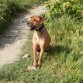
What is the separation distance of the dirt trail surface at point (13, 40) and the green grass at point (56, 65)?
219 mm

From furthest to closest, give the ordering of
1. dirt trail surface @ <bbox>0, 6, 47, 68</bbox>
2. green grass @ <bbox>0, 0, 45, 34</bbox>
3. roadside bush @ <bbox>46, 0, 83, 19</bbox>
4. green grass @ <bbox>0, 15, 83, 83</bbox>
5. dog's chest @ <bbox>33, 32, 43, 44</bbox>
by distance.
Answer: green grass @ <bbox>0, 0, 45, 34</bbox>, roadside bush @ <bbox>46, 0, 83, 19</bbox>, dirt trail surface @ <bbox>0, 6, 47, 68</bbox>, dog's chest @ <bbox>33, 32, 43, 44</bbox>, green grass @ <bbox>0, 15, 83, 83</bbox>

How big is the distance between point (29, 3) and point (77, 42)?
17.7 feet

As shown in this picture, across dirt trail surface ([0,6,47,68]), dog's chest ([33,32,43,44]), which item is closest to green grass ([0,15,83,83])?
dirt trail surface ([0,6,47,68])

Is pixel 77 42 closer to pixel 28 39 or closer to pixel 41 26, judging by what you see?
pixel 41 26

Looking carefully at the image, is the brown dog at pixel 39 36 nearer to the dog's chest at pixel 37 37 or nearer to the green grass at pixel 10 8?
the dog's chest at pixel 37 37

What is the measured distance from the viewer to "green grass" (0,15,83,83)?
5.83 m

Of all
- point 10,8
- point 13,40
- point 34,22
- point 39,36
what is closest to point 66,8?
point 13,40

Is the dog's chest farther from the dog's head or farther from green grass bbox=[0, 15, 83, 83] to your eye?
green grass bbox=[0, 15, 83, 83]

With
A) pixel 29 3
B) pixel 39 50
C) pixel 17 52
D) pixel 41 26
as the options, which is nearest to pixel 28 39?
pixel 17 52

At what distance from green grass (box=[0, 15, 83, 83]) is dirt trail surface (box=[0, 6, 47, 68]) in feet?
0.72

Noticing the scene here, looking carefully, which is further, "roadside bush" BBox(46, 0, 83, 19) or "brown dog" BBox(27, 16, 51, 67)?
"roadside bush" BBox(46, 0, 83, 19)

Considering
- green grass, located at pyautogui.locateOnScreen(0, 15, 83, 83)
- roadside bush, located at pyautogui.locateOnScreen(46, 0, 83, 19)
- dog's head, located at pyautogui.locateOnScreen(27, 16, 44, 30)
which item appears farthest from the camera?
roadside bush, located at pyautogui.locateOnScreen(46, 0, 83, 19)

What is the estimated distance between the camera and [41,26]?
6117mm

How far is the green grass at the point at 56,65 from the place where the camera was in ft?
19.1
